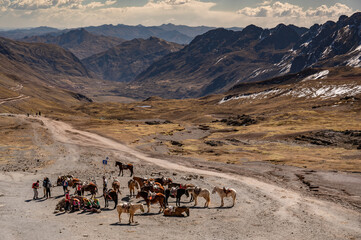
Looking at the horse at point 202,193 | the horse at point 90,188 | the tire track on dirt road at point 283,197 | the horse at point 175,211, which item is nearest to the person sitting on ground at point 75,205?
the horse at point 90,188

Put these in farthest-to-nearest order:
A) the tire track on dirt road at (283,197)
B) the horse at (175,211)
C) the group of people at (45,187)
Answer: the group of people at (45,187) < the tire track on dirt road at (283,197) < the horse at (175,211)

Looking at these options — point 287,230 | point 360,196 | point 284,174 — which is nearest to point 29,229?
point 287,230

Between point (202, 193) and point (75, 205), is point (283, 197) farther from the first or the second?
point (75, 205)

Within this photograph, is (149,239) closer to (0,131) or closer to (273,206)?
(273,206)

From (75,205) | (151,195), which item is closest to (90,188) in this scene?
(75,205)

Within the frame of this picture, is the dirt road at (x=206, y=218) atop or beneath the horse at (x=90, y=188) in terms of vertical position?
beneath

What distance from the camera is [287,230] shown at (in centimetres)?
2944

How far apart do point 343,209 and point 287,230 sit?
10.2m

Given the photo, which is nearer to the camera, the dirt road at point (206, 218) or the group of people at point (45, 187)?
the dirt road at point (206, 218)

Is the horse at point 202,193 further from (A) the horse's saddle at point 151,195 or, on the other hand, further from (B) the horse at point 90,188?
(B) the horse at point 90,188

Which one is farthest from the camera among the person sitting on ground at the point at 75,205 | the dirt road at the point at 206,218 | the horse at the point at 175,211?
the person sitting on ground at the point at 75,205

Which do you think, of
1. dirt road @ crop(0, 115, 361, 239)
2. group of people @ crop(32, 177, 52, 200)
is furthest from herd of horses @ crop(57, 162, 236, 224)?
group of people @ crop(32, 177, 52, 200)

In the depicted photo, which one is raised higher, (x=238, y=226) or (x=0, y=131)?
(x=0, y=131)

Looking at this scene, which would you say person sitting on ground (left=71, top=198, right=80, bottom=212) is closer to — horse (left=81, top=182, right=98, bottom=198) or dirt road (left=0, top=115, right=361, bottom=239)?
dirt road (left=0, top=115, right=361, bottom=239)
